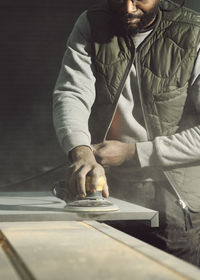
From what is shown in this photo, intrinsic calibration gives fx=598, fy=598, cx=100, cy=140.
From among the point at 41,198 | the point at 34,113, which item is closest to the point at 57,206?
the point at 41,198

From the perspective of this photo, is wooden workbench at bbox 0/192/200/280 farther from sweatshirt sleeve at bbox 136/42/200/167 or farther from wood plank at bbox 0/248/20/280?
sweatshirt sleeve at bbox 136/42/200/167

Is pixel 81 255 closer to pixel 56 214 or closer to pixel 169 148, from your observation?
pixel 56 214

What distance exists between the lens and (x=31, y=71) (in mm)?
6305

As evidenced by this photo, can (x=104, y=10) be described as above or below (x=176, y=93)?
above

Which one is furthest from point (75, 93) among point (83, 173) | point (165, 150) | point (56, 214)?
point (56, 214)

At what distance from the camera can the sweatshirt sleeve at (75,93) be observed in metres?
2.27

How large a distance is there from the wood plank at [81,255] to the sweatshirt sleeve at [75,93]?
669 mm

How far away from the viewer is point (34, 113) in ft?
21.0

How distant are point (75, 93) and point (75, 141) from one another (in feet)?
1.07

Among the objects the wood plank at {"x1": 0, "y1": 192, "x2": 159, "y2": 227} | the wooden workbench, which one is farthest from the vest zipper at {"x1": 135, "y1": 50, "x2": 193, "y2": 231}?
the wooden workbench

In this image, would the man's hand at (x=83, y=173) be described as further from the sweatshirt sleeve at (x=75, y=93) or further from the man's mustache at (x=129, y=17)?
the man's mustache at (x=129, y=17)

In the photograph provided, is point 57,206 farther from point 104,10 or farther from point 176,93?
point 104,10

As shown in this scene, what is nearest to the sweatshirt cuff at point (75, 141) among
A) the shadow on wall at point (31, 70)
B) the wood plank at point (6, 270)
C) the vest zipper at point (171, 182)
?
the vest zipper at point (171, 182)

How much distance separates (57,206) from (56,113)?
50 cm
